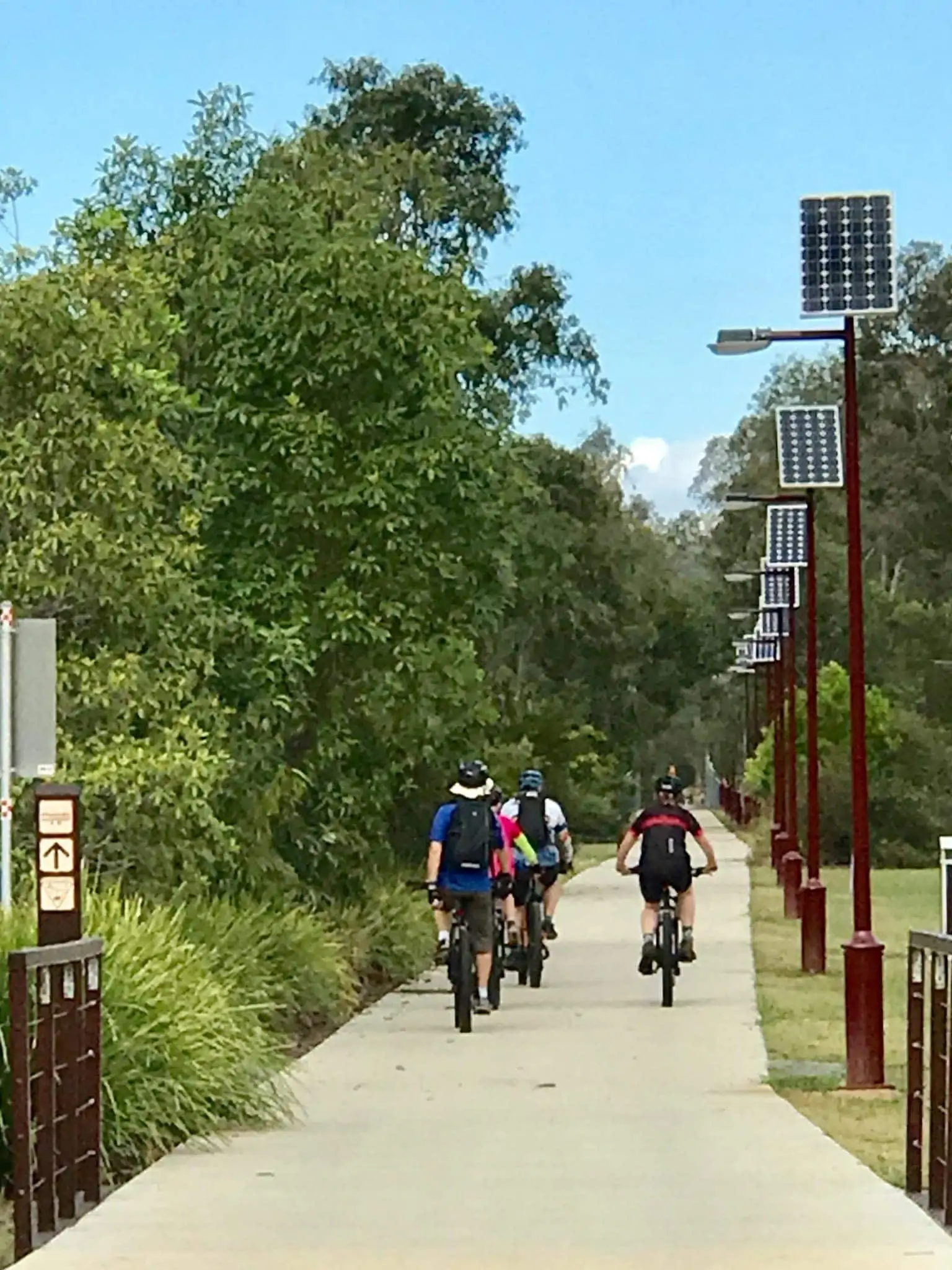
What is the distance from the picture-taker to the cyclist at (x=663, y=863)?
21.6m

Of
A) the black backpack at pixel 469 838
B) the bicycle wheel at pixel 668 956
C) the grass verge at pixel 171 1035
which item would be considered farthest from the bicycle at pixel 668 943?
the grass verge at pixel 171 1035

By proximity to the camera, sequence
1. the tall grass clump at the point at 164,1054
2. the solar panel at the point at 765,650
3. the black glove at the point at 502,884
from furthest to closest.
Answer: the solar panel at the point at 765,650 → the black glove at the point at 502,884 → the tall grass clump at the point at 164,1054

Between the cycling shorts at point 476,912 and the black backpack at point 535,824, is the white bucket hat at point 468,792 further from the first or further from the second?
the black backpack at point 535,824

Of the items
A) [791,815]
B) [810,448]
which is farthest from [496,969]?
[791,815]

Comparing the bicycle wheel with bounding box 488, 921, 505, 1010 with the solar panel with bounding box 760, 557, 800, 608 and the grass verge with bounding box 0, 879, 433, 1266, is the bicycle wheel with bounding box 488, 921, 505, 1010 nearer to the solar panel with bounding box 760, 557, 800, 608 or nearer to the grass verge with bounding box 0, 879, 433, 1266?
the grass verge with bounding box 0, 879, 433, 1266

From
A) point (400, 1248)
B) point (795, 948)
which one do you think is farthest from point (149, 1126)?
point (795, 948)

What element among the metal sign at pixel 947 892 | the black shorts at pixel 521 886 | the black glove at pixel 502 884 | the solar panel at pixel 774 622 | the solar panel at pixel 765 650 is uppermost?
the solar panel at pixel 774 622

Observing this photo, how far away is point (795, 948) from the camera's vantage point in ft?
97.6

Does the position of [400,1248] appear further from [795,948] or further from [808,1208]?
[795,948]

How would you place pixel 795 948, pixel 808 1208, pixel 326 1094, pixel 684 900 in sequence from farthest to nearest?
1. pixel 795 948
2. pixel 684 900
3. pixel 326 1094
4. pixel 808 1208

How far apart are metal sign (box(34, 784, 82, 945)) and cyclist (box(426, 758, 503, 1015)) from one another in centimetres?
894

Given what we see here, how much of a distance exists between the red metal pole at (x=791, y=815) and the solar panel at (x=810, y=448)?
8.35 metres

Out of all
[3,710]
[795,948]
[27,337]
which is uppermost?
[27,337]

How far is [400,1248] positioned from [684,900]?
40.3ft
